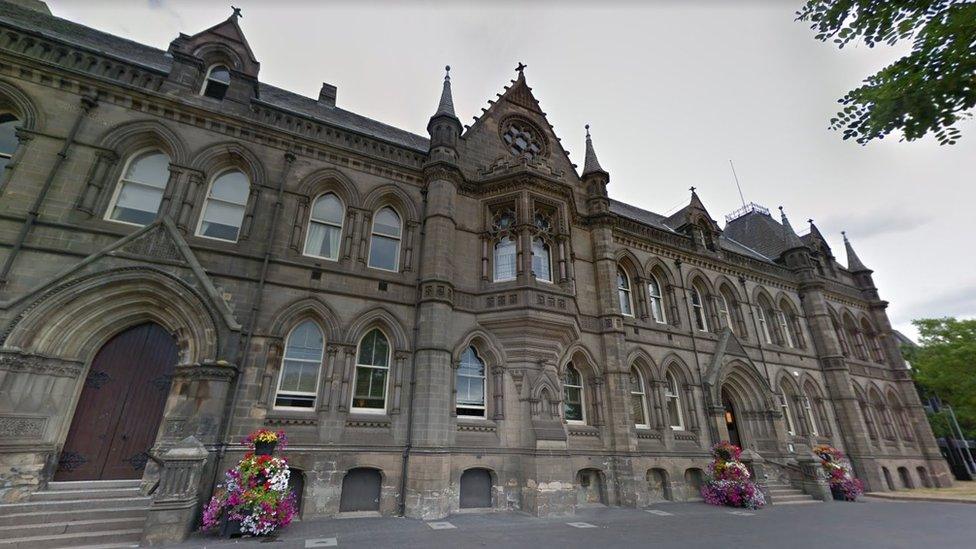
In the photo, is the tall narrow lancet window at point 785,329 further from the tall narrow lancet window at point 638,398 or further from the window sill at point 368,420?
the window sill at point 368,420

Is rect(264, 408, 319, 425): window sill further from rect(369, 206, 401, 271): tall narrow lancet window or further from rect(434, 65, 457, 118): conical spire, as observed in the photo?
rect(434, 65, 457, 118): conical spire

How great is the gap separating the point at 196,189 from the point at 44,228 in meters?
2.97

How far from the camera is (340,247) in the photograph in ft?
38.5

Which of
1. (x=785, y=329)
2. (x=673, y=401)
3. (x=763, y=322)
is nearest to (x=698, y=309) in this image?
(x=763, y=322)

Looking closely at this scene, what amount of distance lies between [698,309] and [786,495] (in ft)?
25.1

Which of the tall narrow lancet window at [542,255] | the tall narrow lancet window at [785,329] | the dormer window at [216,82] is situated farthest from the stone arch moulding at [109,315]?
the tall narrow lancet window at [785,329]

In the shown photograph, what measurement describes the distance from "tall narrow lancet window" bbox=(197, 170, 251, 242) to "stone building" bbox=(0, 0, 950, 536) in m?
0.06

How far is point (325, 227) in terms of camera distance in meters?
11.9

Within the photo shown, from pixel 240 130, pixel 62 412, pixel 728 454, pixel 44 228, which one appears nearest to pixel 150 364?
pixel 62 412

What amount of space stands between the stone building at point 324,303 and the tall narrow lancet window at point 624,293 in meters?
0.11

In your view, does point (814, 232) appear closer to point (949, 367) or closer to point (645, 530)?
point (949, 367)

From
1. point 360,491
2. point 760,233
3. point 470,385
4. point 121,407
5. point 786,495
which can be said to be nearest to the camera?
point 121,407

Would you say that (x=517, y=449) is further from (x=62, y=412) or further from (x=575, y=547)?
(x=62, y=412)

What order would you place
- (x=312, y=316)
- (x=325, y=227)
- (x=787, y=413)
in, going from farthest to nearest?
(x=787, y=413) < (x=325, y=227) < (x=312, y=316)
